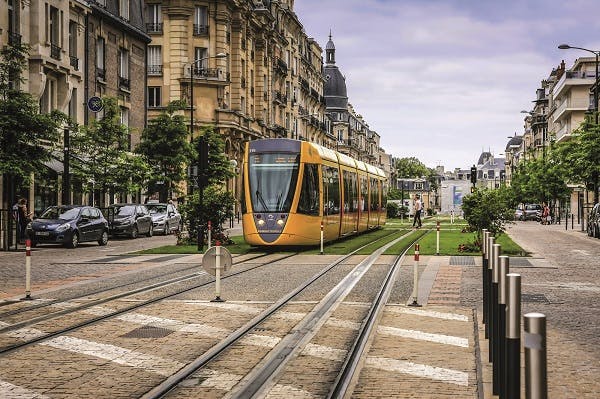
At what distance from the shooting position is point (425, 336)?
10.6m

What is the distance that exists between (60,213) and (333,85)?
369 feet

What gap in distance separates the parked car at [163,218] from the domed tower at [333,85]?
95.3m

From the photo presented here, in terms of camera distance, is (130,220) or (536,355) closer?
(536,355)

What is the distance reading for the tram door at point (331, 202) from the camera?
1145 inches

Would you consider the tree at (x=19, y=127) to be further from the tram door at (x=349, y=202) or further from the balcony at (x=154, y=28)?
the balcony at (x=154, y=28)

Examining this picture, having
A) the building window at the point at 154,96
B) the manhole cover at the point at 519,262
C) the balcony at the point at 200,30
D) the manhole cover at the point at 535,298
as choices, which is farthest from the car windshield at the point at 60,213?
the balcony at the point at 200,30

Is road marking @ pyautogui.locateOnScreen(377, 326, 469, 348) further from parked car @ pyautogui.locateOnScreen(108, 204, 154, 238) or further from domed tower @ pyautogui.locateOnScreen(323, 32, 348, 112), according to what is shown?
domed tower @ pyautogui.locateOnScreen(323, 32, 348, 112)

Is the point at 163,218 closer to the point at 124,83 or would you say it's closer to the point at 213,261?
the point at 124,83

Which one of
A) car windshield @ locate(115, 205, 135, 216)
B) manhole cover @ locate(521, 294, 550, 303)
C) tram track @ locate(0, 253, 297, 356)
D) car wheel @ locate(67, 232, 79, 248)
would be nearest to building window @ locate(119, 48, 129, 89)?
car windshield @ locate(115, 205, 135, 216)

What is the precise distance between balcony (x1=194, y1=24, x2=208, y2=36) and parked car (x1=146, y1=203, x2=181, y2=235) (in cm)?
2233

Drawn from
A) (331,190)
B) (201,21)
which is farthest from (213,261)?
(201,21)

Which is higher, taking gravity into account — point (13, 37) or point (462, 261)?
point (13, 37)

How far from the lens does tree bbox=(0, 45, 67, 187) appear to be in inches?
1131

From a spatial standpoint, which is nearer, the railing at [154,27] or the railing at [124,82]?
the railing at [124,82]
